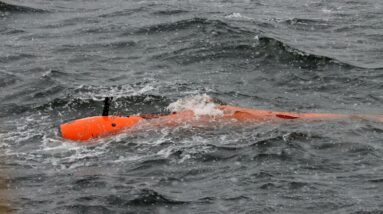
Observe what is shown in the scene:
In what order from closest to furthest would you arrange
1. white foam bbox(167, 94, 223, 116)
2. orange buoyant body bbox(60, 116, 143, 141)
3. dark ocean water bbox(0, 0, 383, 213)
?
dark ocean water bbox(0, 0, 383, 213) < orange buoyant body bbox(60, 116, 143, 141) < white foam bbox(167, 94, 223, 116)

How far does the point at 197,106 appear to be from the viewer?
14336 mm

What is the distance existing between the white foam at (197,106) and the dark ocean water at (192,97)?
326 millimetres

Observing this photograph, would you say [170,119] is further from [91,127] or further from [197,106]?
[91,127]

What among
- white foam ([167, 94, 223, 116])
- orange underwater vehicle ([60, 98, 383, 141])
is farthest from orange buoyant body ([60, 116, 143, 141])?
white foam ([167, 94, 223, 116])

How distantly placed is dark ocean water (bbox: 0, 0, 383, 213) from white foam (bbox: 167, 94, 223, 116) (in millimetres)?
326

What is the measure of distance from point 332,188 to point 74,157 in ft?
14.9

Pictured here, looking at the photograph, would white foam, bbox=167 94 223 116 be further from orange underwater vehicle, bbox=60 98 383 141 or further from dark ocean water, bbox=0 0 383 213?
dark ocean water, bbox=0 0 383 213

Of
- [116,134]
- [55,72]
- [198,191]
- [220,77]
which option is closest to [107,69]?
[55,72]

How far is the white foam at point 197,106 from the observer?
13742 mm

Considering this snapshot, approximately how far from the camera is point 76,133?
12828 mm

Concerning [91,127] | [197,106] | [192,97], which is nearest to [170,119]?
[197,106]

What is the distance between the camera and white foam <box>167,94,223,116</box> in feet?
45.1

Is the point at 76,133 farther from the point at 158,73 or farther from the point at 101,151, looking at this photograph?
the point at 158,73

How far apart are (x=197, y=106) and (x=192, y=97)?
0.90m
